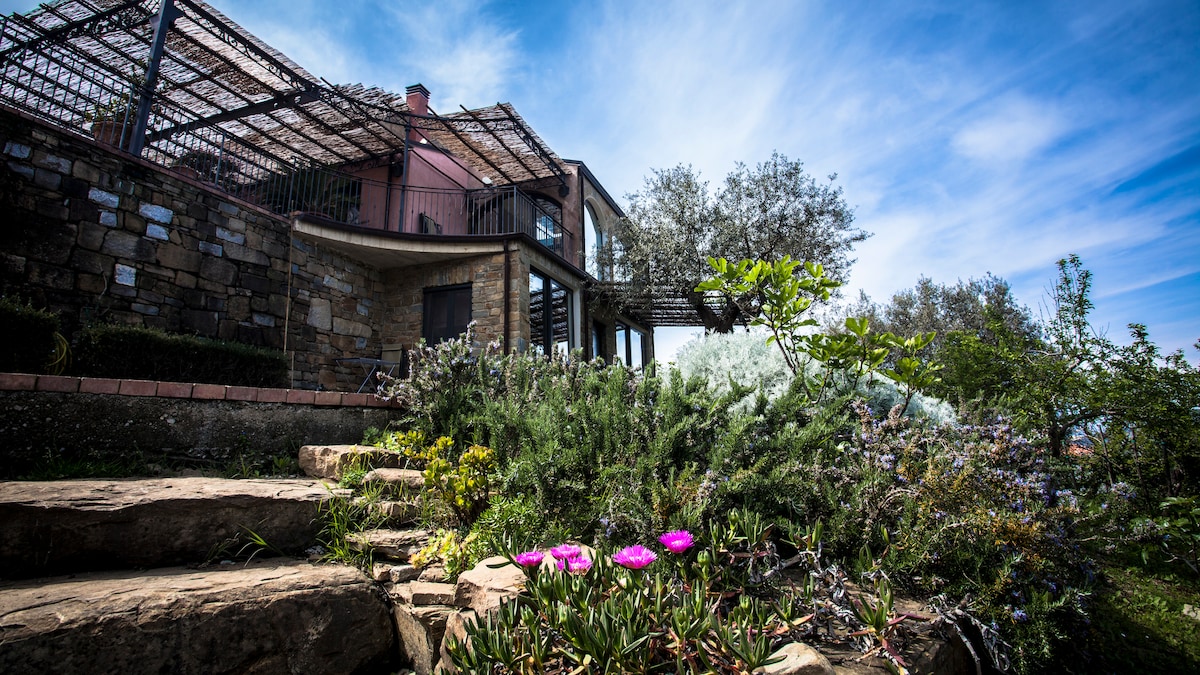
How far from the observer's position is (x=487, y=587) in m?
1.82

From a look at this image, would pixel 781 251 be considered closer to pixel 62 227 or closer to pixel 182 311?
pixel 182 311

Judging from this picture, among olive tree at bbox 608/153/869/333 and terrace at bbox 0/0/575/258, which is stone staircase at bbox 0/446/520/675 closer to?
terrace at bbox 0/0/575/258

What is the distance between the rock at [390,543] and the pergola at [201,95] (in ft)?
21.5

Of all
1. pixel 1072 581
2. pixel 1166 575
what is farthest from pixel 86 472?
pixel 1166 575

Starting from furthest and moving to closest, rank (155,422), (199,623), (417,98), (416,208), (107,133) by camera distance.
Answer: (417,98) → (416,208) → (107,133) → (155,422) → (199,623)

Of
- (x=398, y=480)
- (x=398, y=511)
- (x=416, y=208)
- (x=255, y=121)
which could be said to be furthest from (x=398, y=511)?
(x=255, y=121)

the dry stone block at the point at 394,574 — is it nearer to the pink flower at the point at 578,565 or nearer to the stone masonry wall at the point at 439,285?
the pink flower at the point at 578,565

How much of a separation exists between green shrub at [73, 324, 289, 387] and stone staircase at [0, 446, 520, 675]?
3.03m

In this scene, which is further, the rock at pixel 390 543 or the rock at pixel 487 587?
the rock at pixel 390 543

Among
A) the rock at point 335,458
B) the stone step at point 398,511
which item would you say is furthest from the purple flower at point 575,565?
the rock at point 335,458

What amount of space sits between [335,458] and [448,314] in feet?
19.5

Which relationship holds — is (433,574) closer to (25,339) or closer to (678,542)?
(678,542)

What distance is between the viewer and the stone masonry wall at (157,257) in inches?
209

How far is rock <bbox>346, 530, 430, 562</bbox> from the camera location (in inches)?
100.0
